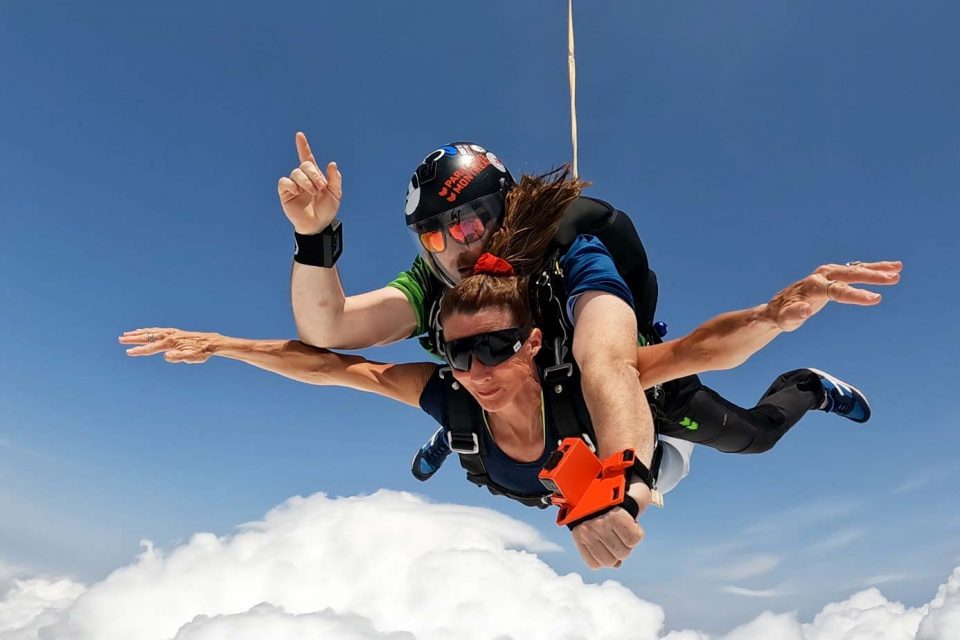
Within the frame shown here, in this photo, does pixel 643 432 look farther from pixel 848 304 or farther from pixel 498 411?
pixel 498 411

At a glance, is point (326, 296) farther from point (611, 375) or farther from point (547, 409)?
point (611, 375)

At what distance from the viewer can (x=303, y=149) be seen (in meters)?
4.41

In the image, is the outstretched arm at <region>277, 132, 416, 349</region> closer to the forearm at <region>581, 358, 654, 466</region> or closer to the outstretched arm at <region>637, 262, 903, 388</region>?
the forearm at <region>581, 358, 654, 466</region>

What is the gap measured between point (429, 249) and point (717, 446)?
304 cm

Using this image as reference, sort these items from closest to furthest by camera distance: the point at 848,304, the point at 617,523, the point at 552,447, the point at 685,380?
the point at 617,523
the point at 848,304
the point at 552,447
the point at 685,380

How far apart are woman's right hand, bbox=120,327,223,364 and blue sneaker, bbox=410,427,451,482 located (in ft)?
7.82

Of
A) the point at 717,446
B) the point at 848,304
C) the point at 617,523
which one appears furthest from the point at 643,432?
the point at 717,446

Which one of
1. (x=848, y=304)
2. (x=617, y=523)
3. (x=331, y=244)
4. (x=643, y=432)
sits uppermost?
(x=331, y=244)

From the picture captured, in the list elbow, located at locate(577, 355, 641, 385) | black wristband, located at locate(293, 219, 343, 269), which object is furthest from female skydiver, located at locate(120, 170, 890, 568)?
black wristband, located at locate(293, 219, 343, 269)

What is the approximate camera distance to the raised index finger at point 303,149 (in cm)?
439

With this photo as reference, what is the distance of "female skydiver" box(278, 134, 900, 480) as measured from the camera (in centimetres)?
329

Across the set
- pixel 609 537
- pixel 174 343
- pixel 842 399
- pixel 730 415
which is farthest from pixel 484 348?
pixel 842 399

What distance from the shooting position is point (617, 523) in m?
2.47

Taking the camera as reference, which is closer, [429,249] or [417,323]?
[429,249]
